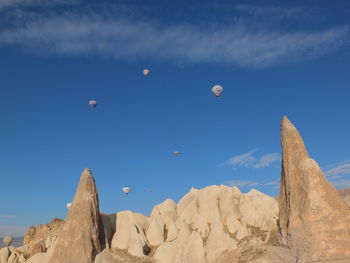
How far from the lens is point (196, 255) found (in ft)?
128

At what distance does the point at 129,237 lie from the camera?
145ft

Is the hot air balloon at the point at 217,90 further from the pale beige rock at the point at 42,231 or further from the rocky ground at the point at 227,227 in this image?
the pale beige rock at the point at 42,231

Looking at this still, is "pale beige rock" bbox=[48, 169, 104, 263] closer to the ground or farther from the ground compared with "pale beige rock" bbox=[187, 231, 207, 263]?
farther from the ground

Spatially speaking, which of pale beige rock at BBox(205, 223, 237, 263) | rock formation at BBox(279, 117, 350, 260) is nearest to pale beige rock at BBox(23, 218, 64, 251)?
pale beige rock at BBox(205, 223, 237, 263)

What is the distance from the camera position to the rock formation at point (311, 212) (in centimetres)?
3244

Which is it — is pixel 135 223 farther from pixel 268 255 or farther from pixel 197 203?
pixel 268 255

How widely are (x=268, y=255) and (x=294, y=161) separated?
33.1 ft

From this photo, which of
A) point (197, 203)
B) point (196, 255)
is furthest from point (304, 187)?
point (197, 203)

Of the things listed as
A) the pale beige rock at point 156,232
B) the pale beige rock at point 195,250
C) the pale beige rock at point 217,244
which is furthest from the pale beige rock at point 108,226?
the pale beige rock at point 217,244

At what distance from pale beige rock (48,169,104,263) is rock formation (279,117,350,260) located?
71.6ft

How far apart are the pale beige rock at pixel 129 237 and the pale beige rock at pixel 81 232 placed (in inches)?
83.4

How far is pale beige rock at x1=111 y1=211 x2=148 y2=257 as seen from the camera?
4244 cm

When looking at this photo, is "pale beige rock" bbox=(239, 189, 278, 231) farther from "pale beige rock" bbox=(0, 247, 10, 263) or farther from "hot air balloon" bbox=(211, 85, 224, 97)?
"pale beige rock" bbox=(0, 247, 10, 263)

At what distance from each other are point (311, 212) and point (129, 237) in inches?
878
